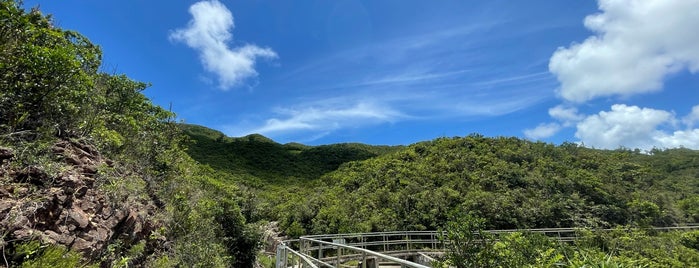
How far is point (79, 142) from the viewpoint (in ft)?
20.0

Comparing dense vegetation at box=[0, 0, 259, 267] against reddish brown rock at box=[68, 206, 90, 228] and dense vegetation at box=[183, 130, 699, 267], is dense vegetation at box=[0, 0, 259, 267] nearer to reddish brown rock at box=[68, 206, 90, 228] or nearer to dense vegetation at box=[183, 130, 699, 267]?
reddish brown rock at box=[68, 206, 90, 228]

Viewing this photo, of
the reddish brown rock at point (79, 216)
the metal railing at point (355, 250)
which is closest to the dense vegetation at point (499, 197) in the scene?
the metal railing at point (355, 250)

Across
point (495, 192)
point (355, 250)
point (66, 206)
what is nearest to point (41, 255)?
point (66, 206)

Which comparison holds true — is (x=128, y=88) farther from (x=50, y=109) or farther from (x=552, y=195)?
(x=552, y=195)

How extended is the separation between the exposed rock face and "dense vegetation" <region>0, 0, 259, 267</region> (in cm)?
3

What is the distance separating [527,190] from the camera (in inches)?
1253

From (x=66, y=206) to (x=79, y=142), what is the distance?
162 centimetres

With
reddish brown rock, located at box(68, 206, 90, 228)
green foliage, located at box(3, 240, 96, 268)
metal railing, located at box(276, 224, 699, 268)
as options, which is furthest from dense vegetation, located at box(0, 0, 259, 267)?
metal railing, located at box(276, 224, 699, 268)

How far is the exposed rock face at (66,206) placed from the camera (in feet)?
13.8

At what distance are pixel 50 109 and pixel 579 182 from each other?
38.8 metres

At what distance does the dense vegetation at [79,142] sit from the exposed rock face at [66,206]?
0.03m

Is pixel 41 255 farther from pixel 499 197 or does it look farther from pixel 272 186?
pixel 272 186

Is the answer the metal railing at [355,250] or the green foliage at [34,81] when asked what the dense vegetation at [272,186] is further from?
the metal railing at [355,250]

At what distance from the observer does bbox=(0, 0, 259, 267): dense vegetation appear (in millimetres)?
4539
